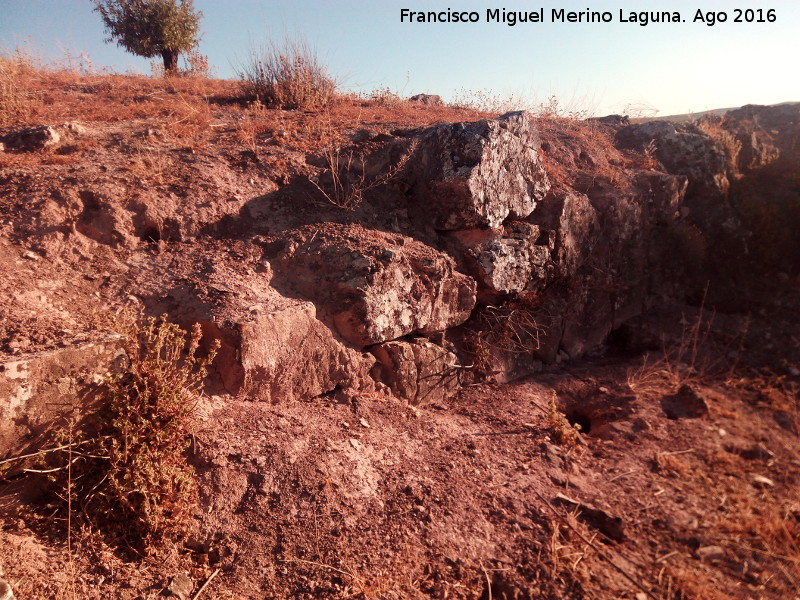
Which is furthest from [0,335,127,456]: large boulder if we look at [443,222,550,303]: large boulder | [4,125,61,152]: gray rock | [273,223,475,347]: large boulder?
[443,222,550,303]: large boulder

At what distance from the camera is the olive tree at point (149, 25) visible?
10102 mm

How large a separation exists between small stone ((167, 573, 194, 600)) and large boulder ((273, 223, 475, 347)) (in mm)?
1862

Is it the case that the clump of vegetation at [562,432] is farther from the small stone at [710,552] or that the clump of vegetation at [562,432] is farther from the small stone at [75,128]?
the small stone at [75,128]

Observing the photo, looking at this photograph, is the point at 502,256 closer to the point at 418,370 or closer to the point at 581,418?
the point at 418,370

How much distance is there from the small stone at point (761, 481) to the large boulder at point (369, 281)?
7.54ft

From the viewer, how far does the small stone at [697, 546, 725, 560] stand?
2.51 metres

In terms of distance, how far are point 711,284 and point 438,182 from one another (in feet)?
12.5

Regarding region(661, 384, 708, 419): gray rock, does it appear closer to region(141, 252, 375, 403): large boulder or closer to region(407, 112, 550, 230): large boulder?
region(407, 112, 550, 230): large boulder

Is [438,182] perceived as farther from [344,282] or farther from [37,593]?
[37,593]

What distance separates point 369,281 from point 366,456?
4.28ft

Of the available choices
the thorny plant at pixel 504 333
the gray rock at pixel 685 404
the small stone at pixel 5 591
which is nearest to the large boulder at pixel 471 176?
the thorny plant at pixel 504 333

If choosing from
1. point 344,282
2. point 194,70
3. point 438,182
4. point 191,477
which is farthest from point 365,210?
point 194,70

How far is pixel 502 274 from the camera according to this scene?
4586 millimetres

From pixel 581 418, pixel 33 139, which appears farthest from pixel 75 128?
pixel 581 418
